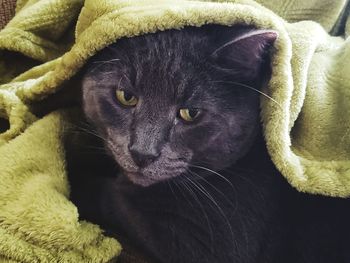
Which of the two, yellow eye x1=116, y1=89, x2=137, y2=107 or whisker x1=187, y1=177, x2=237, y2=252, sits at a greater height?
yellow eye x1=116, y1=89, x2=137, y2=107

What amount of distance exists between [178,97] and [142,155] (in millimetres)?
123

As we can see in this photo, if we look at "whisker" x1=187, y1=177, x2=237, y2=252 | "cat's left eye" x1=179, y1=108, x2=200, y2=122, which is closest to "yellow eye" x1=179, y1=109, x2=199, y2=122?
"cat's left eye" x1=179, y1=108, x2=200, y2=122

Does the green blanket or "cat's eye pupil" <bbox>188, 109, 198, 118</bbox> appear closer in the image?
the green blanket

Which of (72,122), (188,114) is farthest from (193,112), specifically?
(72,122)

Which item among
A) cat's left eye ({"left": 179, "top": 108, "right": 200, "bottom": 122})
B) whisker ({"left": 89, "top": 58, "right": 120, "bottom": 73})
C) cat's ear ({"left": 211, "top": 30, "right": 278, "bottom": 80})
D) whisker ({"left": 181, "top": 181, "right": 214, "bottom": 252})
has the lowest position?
whisker ({"left": 181, "top": 181, "right": 214, "bottom": 252})

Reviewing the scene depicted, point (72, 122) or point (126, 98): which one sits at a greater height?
point (126, 98)

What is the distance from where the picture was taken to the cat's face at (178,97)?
Answer: 84cm

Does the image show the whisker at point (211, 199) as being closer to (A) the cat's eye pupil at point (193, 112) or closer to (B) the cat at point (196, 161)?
(B) the cat at point (196, 161)

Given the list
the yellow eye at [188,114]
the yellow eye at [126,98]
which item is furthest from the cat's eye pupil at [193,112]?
the yellow eye at [126,98]

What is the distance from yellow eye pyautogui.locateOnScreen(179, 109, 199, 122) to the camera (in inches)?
34.0

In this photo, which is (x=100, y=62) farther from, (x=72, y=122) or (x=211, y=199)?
(x=211, y=199)

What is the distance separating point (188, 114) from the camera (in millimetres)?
865

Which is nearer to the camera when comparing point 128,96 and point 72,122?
point 128,96

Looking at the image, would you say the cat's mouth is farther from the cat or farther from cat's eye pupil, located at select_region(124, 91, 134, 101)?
cat's eye pupil, located at select_region(124, 91, 134, 101)
